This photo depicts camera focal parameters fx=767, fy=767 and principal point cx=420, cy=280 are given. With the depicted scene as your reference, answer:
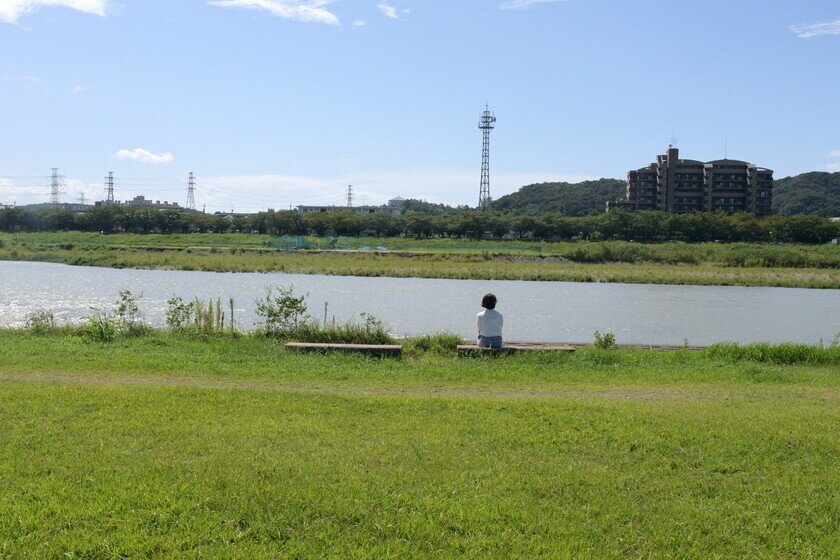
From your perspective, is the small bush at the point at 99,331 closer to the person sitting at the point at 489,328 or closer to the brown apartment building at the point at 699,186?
the person sitting at the point at 489,328

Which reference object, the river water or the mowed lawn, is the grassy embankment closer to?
the river water

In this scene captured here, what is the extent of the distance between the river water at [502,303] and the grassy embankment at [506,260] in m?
3.14

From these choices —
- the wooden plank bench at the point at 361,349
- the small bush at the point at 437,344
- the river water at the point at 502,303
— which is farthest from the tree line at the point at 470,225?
the wooden plank bench at the point at 361,349

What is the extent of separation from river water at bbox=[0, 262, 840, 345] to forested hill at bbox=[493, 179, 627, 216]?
351ft

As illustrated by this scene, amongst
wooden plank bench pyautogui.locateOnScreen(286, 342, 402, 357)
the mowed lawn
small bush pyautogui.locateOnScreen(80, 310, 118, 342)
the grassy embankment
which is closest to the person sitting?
wooden plank bench pyautogui.locateOnScreen(286, 342, 402, 357)

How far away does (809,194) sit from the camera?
14388 cm

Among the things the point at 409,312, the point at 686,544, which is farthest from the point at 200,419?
the point at 409,312

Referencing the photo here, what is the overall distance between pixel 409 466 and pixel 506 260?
5706 cm

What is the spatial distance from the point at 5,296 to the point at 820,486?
3182 cm

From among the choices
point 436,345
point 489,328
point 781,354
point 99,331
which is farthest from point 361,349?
point 781,354

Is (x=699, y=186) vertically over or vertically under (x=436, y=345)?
over

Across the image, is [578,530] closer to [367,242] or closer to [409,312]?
[409,312]

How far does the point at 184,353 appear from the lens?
1219 cm

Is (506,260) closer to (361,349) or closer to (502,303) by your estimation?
(502,303)
